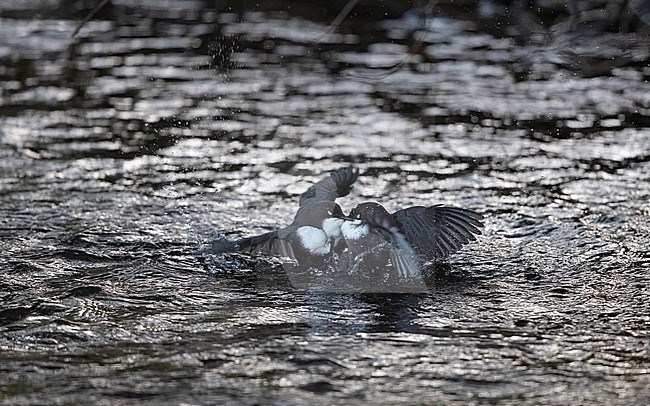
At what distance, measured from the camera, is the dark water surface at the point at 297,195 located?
4195 millimetres

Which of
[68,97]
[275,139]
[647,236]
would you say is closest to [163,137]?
[275,139]

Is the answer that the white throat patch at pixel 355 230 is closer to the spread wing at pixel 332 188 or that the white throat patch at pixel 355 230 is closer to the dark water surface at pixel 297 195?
the dark water surface at pixel 297 195

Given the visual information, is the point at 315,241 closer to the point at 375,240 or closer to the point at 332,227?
the point at 332,227

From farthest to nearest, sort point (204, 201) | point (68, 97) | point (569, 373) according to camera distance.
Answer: point (68, 97), point (204, 201), point (569, 373)

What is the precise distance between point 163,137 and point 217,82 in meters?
1.68

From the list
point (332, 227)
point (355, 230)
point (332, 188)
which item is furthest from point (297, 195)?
point (355, 230)

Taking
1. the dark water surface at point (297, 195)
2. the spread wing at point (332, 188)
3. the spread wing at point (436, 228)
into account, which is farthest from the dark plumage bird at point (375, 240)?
the spread wing at point (332, 188)

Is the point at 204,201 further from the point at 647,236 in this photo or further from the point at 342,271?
the point at 647,236

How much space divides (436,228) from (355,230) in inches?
16.6

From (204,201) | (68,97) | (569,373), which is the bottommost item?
(569,373)

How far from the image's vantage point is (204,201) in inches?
261

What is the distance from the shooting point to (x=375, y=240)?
17.1 ft

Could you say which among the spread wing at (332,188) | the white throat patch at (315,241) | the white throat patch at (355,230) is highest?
the spread wing at (332,188)

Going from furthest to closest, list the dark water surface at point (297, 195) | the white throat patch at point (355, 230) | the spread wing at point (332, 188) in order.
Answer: the spread wing at point (332, 188), the white throat patch at point (355, 230), the dark water surface at point (297, 195)
